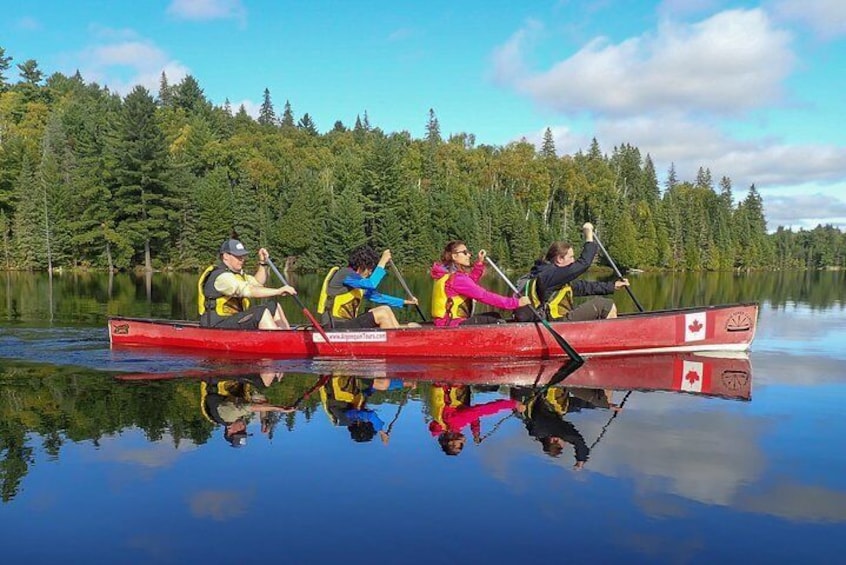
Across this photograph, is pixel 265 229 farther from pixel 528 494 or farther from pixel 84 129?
pixel 528 494

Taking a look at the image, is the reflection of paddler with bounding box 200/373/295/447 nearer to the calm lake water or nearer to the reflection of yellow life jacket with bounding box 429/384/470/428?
the calm lake water

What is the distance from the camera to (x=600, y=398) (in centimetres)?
953

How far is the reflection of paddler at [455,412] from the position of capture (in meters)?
7.59

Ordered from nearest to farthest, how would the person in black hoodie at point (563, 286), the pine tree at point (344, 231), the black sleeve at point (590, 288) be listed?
the person in black hoodie at point (563, 286) < the black sleeve at point (590, 288) < the pine tree at point (344, 231)

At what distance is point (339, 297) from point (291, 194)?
217 feet

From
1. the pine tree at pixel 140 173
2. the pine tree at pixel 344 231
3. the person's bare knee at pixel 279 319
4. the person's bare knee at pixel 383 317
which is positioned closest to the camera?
the person's bare knee at pixel 383 317

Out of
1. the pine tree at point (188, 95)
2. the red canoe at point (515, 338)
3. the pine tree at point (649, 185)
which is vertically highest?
the pine tree at point (188, 95)

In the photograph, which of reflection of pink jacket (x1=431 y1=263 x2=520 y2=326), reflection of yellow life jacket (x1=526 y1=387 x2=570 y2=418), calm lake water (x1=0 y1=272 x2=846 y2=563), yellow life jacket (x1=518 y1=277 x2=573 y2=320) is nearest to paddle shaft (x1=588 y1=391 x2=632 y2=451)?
calm lake water (x1=0 y1=272 x2=846 y2=563)

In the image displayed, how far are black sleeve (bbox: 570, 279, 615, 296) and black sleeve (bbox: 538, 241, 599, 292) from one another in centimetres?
111

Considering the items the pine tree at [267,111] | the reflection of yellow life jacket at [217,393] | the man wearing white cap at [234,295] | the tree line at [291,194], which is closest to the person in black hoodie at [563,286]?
the man wearing white cap at [234,295]

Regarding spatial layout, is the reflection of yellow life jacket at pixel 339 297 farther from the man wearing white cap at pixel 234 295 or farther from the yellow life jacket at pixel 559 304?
the yellow life jacket at pixel 559 304

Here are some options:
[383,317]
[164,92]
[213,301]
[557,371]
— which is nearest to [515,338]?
[557,371]

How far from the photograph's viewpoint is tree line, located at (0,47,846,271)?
5831cm

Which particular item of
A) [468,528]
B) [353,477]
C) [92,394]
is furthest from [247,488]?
[92,394]
